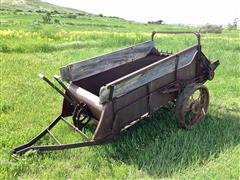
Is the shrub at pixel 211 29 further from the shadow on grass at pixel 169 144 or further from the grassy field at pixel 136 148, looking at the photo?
the shadow on grass at pixel 169 144

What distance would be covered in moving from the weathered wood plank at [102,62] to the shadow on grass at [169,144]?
129cm

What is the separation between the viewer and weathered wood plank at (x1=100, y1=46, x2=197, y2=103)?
3840mm

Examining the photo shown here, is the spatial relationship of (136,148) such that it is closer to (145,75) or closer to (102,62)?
(145,75)

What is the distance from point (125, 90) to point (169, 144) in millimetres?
1115

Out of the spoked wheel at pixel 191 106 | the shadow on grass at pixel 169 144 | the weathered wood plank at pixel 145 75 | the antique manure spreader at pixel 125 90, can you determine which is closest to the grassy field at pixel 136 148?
the shadow on grass at pixel 169 144

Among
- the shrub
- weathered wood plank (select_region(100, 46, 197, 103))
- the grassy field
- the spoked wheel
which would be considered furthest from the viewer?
the shrub

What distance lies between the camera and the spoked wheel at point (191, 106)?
4723 millimetres

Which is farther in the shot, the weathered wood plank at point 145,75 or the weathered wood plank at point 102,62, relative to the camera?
the weathered wood plank at point 102,62

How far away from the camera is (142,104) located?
171 inches

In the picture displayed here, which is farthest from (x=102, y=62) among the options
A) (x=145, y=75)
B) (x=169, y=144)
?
(x=169, y=144)

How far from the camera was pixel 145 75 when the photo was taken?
4266 millimetres

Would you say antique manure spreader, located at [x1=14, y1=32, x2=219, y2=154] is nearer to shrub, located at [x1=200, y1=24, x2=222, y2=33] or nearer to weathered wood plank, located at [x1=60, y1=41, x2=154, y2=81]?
weathered wood plank, located at [x1=60, y1=41, x2=154, y2=81]

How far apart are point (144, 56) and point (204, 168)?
3.09m

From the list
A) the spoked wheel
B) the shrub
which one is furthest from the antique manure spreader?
the shrub
